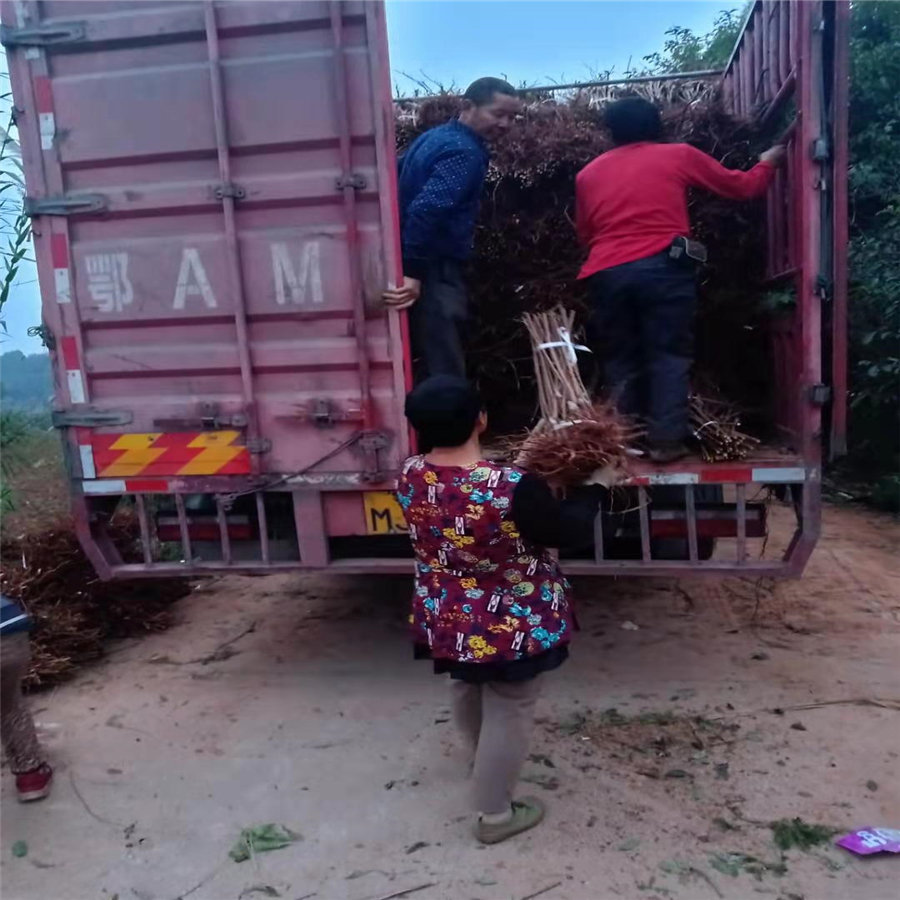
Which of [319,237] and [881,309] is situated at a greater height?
[319,237]

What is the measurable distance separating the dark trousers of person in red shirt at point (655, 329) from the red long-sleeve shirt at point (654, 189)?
0.26ft

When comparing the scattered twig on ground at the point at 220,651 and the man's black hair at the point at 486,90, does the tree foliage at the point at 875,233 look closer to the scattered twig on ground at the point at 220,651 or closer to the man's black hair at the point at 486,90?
the man's black hair at the point at 486,90

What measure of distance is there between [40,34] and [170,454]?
162cm

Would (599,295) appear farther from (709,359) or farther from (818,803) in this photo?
(818,803)

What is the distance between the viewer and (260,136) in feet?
10.9

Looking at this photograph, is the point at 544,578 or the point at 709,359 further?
the point at 709,359

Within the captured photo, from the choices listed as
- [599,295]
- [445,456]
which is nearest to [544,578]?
[445,456]

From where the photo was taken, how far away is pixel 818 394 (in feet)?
10.6

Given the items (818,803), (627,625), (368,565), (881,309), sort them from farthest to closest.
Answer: (881,309) → (627,625) → (368,565) → (818,803)

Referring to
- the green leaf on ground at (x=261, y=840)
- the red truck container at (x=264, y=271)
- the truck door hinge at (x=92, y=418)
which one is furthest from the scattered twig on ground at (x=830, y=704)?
the truck door hinge at (x=92, y=418)

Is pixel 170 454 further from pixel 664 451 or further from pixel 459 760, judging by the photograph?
pixel 664 451

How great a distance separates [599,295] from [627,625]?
1.68 metres

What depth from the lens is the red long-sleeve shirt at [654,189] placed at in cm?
353

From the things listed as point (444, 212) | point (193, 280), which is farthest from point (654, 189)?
point (193, 280)
